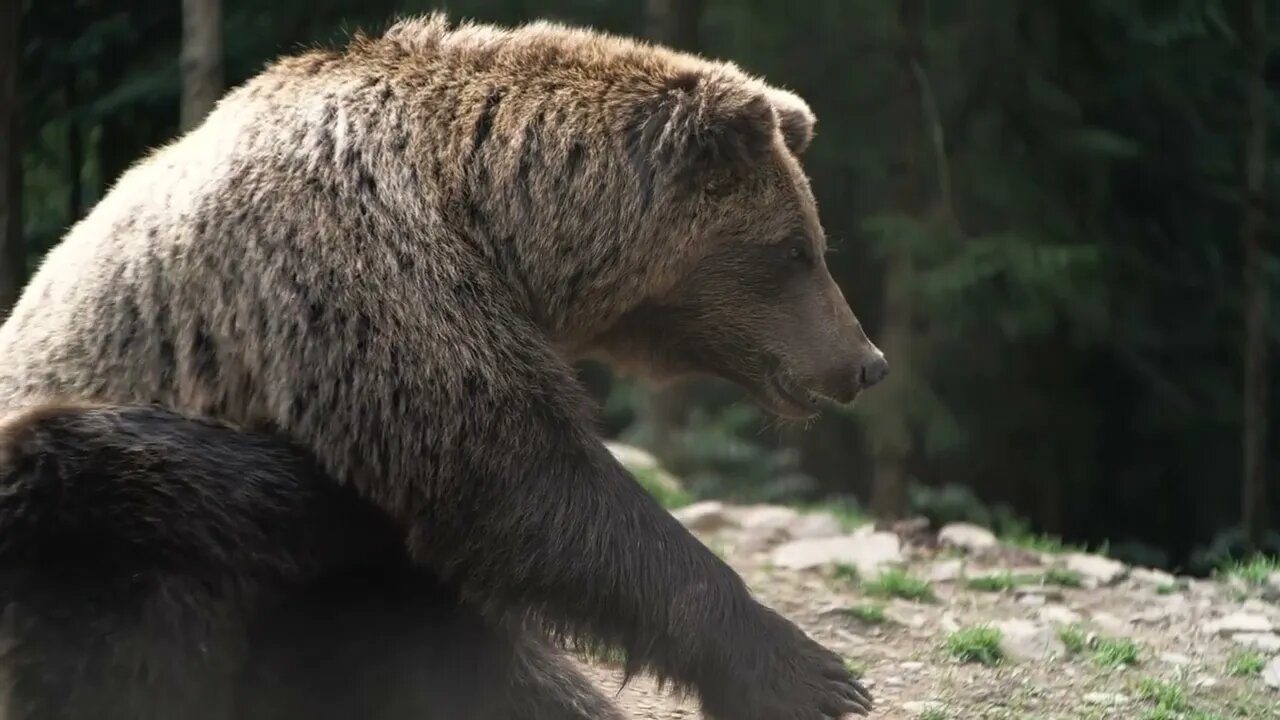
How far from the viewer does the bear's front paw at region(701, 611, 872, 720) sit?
3.62 meters

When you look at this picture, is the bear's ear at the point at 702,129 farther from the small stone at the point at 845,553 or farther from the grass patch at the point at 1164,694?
the small stone at the point at 845,553

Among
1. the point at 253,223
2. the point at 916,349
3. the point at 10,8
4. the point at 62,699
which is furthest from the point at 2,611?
the point at 916,349

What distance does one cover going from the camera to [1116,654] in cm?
485

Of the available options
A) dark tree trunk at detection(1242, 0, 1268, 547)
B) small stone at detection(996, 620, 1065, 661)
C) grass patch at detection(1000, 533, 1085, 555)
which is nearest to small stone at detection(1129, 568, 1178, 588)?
grass patch at detection(1000, 533, 1085, 555)

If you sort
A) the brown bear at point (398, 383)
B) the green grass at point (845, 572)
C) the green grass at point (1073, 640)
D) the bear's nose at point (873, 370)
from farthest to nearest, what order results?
the green grass at point (845, 572) → the green grass at point (1073, 640) → the bear's nose at point (873, 370) → the brown bear at point (398, 383)

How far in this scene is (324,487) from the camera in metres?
3.64

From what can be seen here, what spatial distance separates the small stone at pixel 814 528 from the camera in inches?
268

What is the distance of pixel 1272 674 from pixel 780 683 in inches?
82.0

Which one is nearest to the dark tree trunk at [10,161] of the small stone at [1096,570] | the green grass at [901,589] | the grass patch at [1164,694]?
the green grass at [901,589]

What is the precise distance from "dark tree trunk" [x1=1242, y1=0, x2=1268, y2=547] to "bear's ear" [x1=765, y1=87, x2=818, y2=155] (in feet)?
29.2

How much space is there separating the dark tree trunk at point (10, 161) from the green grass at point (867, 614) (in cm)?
496

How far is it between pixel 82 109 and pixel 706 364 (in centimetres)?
698

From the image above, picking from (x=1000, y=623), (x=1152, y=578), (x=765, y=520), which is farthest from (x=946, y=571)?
(x=765, y=520)

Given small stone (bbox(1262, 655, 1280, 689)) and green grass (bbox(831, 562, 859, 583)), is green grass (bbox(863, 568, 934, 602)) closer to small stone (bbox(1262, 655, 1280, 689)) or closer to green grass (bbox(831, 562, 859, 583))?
green grass (bbox(831, 562, 859, 583))
